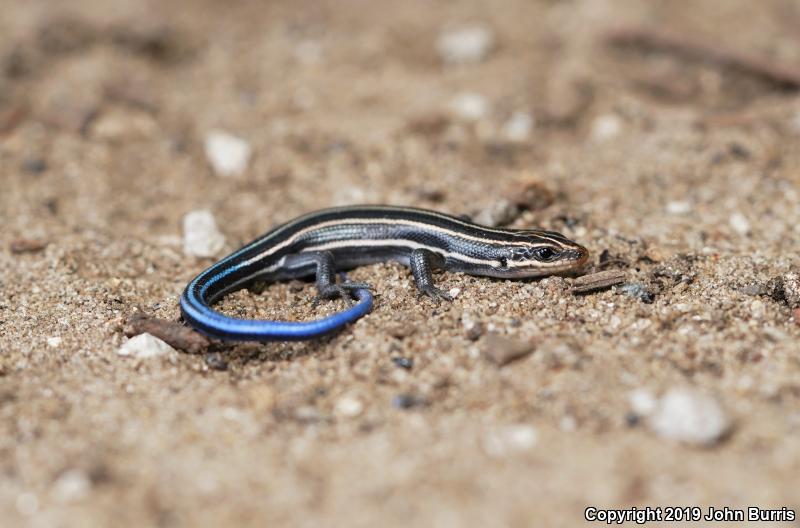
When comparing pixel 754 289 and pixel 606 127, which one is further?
pixel 606 127

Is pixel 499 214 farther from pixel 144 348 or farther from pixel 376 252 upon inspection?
pixel 144 348

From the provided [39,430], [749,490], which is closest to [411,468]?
[749,490]

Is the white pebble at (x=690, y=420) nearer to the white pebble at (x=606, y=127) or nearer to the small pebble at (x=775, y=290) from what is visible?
the small pebble at (x=775, y=290)

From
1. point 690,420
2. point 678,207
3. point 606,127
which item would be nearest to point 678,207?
point 678,207

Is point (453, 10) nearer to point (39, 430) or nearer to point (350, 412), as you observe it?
point (350, 412)

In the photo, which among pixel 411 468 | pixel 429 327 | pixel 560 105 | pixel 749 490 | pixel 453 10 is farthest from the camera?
pixel 453 10

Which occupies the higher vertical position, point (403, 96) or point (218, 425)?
point (403, 96)

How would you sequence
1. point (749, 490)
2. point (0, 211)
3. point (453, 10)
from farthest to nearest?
point (453, 10), point (0, 211), point (749, 490)

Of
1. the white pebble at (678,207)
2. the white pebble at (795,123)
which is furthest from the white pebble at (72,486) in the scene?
the white pebble at (795,123)
